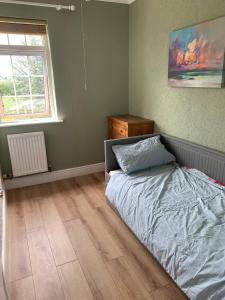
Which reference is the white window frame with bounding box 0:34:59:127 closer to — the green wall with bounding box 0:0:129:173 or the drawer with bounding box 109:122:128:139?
the green wall with bounding box 0:0:129:173

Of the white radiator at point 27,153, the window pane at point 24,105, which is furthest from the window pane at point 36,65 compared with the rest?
the white radiator at point 27,153

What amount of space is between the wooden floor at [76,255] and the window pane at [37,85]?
143cm

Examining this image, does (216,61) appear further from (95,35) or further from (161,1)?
(95,35)

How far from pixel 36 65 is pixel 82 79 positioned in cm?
63

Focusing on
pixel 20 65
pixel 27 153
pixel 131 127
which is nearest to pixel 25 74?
pixel 20 65

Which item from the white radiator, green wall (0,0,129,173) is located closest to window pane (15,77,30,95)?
green wall (0,0,129,173)

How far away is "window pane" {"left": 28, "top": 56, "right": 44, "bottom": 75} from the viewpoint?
2.94 metres

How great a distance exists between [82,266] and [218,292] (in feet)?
3.41

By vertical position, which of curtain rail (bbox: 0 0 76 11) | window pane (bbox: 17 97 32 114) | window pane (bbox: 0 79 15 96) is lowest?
window pane (bbox: 17 97 32 114)

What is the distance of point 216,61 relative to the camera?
1.97 metres

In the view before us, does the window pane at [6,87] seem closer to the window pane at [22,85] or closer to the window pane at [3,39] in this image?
the window pane at [22,85]

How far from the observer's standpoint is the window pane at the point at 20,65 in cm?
286

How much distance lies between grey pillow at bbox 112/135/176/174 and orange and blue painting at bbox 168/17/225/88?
75 centimetres

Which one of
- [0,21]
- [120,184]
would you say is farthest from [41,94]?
[120,184]
